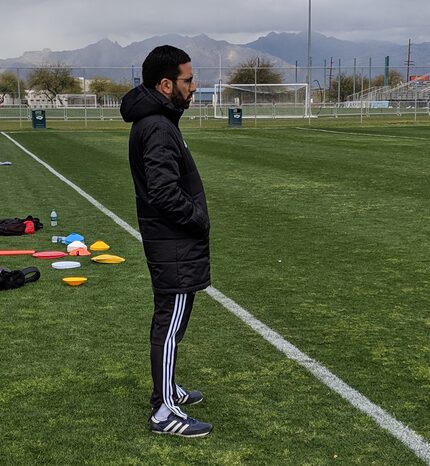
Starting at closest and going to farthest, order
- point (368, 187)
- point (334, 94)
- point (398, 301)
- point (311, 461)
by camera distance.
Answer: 1. point (311, 461)
2. point (398, 301)
3. point (368, 187)
4. point (334, 94)

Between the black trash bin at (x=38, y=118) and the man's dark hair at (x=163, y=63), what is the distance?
3621 centimetres

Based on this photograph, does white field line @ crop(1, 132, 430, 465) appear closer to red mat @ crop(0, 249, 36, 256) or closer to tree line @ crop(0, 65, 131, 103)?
red mat @ crop(0, 249, 36, 256)

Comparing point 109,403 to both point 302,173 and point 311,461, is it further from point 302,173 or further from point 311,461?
point 302,173

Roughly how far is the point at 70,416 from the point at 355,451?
5.18 feet

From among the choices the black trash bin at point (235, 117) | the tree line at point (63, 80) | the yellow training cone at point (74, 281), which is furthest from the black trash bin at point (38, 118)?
the yellow training cone at point (74, 281)

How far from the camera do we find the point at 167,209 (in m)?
3.60

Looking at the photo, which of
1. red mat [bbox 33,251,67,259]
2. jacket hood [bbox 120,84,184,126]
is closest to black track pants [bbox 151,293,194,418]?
jacket hood [bbox 120,84,184,126]

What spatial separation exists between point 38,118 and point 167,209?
36.8 m

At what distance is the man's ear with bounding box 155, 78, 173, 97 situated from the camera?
3.62 m

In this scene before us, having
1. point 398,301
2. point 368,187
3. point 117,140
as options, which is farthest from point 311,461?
point 117,140

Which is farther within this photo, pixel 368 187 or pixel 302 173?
pixel 302 173

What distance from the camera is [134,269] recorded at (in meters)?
7.62

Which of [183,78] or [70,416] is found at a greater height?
[183,78]

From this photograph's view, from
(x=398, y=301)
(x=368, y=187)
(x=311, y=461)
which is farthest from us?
(x=368, y=187)
